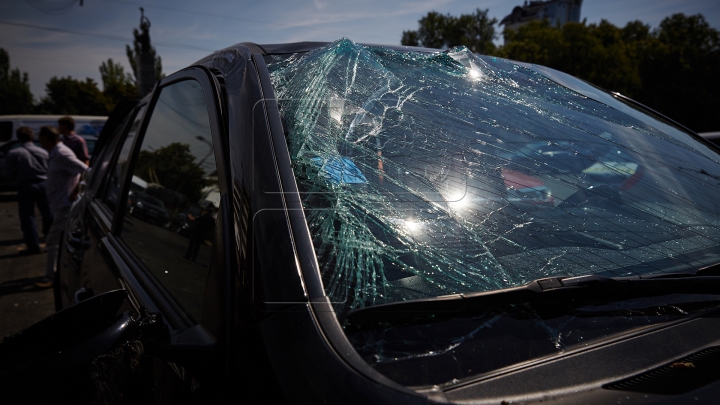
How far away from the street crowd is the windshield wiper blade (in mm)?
4980

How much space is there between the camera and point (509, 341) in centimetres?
97

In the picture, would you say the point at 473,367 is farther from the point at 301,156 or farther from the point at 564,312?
the point at 301,156

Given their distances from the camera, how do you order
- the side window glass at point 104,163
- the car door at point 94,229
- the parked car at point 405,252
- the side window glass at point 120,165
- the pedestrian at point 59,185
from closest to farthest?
the parked car at point 405,252, the car door at point 94,229, the side window glass at point 120,165, the side window glass at point 104,163, the pedestrian at point 59,185

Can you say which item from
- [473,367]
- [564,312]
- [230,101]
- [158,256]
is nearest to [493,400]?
[473,367]

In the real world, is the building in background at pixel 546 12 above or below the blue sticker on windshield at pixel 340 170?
above

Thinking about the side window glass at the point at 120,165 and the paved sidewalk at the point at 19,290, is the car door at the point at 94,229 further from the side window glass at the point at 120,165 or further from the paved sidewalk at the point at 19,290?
the paved sidewalk at the point at 19,290

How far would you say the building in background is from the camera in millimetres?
78250

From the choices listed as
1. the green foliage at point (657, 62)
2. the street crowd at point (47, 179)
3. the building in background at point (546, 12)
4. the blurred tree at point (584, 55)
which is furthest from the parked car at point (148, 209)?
the building in background at point (546, 12)

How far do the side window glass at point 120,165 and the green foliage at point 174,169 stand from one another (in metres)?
0.24

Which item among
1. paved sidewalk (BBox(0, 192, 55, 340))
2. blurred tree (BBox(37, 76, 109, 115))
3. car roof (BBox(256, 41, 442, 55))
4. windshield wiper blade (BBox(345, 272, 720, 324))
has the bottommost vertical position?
blurred tree (BBox(37, 76, 109, 115))

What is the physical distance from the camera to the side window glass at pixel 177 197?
1467mm

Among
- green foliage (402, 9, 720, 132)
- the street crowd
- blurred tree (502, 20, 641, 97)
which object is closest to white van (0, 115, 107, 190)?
the street crowd

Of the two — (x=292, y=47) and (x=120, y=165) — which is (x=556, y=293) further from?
(x=120, y=165)

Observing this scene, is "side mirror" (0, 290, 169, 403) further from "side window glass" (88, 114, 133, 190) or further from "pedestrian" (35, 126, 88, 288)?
"pedestrian" (35, 126, 88, 288)
